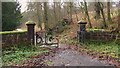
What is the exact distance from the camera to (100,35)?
58.6 feet

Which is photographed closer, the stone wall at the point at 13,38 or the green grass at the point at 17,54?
the green grass at the point at 17,54

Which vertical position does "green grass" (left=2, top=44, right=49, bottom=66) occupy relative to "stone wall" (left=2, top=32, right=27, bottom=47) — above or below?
below

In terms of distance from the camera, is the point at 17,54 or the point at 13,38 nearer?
the point at 17,54

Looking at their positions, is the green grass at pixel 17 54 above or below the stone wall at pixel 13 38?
below

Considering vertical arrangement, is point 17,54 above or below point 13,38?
below

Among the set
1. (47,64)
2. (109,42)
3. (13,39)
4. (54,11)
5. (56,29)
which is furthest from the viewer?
(54,11)

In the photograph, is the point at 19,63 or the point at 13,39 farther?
the point at 13,39

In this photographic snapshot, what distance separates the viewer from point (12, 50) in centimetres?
1438

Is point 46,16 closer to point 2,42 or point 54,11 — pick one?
point 54,11

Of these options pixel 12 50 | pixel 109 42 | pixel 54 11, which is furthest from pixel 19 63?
pixel 54 11

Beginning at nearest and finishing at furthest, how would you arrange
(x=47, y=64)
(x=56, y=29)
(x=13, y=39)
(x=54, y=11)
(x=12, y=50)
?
(x=47, y=64)
(x=12, y=50)
(x=13, y=39)
(x=56, y=29)
(x=54, y=11)

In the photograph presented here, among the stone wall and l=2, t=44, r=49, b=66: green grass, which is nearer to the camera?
l=2, t=44, r=49, b=66: green grass

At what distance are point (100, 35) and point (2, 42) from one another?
762cm

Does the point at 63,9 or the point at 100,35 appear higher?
the point at 63,9
